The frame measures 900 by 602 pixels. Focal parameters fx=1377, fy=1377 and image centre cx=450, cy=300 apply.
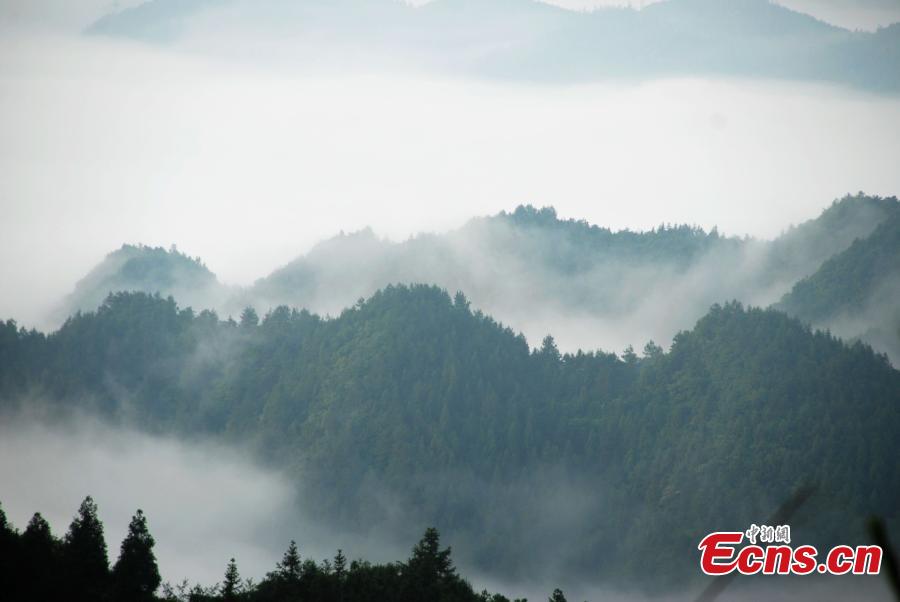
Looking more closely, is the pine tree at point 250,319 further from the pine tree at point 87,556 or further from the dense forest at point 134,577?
the pine tree at point 87,556

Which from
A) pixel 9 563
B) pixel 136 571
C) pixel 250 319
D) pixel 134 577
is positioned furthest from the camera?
pixel 250 319

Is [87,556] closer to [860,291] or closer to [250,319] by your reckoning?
[250,319]

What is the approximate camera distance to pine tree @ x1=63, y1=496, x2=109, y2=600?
5822 centimetres

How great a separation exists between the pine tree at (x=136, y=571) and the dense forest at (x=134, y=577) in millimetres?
44

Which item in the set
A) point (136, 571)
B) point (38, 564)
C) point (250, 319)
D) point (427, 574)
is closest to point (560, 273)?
point (250, 319)

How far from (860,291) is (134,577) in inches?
3974

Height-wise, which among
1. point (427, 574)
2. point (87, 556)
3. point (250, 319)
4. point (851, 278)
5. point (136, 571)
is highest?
point (851, 278)

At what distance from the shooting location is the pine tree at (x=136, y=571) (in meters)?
60.8

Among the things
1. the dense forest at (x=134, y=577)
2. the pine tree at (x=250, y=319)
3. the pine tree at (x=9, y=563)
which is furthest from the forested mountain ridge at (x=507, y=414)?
the pine tree at (x=9, y=563)

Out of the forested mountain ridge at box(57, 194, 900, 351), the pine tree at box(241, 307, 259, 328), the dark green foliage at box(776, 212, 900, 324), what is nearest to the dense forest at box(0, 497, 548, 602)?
the pine tree at box(241, 307, 259, 328)

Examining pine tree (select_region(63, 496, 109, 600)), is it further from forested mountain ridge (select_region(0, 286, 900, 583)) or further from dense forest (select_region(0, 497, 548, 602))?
forested mountain ridge (select_region(0, 286, 900, 583))

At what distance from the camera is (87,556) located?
202 feet

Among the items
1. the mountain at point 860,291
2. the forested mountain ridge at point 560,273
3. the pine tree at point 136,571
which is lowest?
the pine tree at point 136,571

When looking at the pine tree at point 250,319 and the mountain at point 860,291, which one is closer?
the mountain at point 860,291
